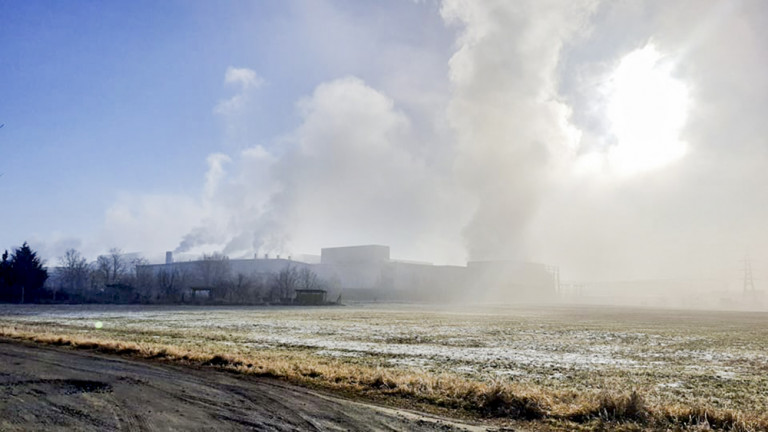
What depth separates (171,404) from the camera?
34.7ft

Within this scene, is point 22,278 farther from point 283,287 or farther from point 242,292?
point 283,287

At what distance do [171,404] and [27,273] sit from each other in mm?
88518

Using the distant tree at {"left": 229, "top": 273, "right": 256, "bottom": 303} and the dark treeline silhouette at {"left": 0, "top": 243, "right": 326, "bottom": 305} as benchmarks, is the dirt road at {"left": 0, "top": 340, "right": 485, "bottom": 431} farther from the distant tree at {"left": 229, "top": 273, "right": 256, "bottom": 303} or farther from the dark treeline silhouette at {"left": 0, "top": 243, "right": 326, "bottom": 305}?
the distant tree at {"left": 229, "top": 273, "right": 256, "bottom": 303}

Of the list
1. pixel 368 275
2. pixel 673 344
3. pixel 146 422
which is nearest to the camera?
pixel 146 422

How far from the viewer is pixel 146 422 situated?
9062mm

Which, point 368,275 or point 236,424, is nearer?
point 236,424

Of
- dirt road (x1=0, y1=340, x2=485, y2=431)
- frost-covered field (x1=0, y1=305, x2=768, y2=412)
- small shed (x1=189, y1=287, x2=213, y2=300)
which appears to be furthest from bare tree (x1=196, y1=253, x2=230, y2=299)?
dirt road (x1=0, y1=340, x2=485, y2=431)

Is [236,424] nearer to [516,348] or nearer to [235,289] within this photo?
[516,348]

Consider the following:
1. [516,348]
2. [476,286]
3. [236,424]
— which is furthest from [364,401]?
[476,286]

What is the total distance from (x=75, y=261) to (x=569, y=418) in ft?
498

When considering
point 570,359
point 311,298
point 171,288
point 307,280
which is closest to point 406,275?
point 307,280

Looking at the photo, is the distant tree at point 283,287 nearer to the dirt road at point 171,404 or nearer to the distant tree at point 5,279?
the distant tree at point 5,279

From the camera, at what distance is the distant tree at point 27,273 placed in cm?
7806

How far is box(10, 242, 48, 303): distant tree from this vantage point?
78062 mm
